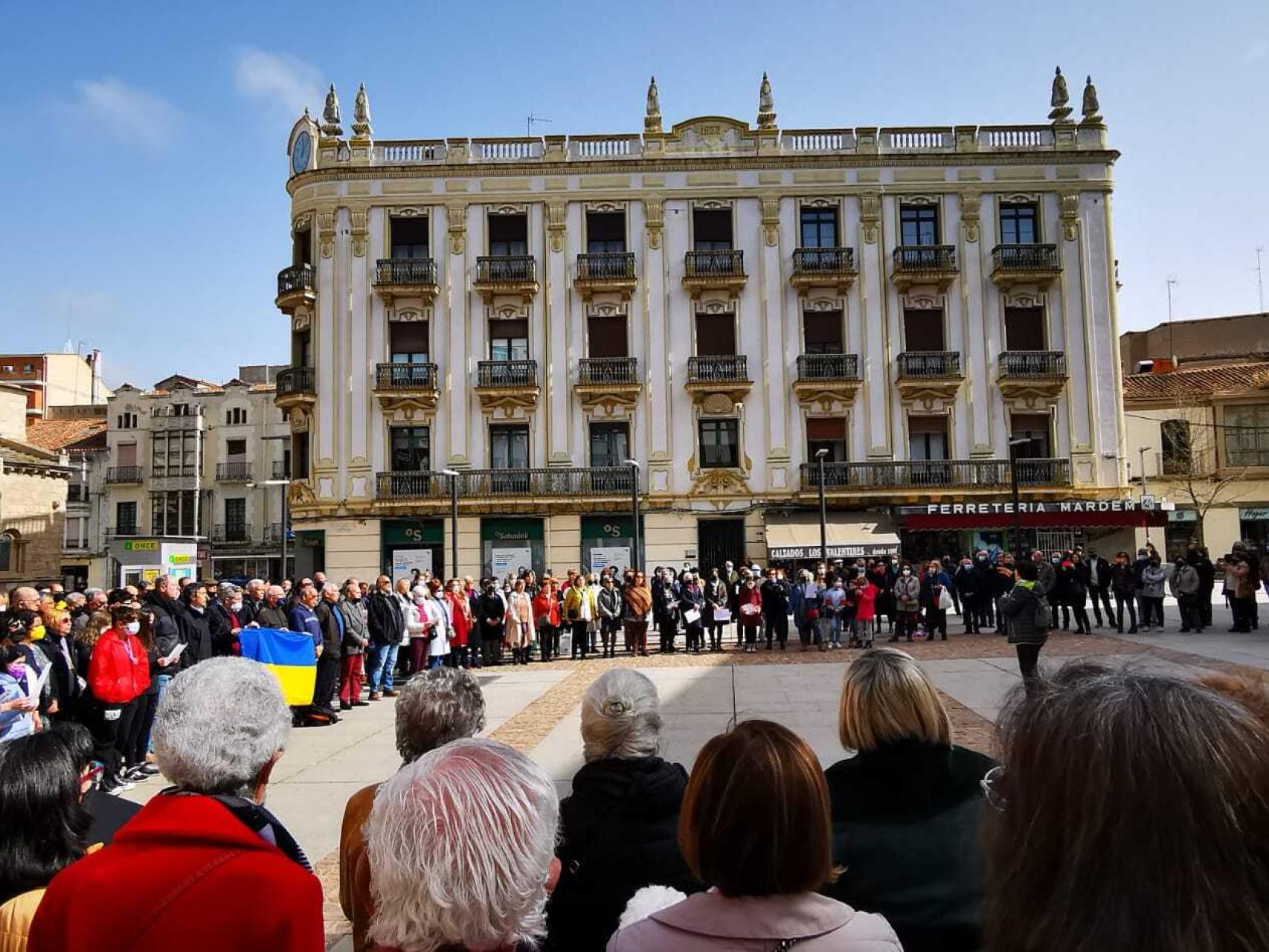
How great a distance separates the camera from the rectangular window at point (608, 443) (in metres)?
31.9

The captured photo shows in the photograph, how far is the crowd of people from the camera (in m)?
1.11

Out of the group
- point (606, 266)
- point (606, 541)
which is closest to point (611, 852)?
point (606, 541)

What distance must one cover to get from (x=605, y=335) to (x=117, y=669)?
24879 mm

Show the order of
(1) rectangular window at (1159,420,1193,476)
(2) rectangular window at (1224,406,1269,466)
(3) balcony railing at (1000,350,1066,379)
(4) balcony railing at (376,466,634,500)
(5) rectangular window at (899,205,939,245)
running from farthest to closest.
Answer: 1. (1) rectangular window at (1159,420,1193,476)
2. (2) rectangular window at (1224,406,1269,466)
3. (5) rectangular window at (899,205,939,245)
4. (3) balcony railing at (1000,350,1066,379)
5. (4) balcony railing at (376,466,634,500)

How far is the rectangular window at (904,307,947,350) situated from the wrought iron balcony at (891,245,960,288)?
1062 millimetres

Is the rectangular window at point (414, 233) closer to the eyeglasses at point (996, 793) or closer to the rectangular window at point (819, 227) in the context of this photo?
the rectangular window at point (819, 227)

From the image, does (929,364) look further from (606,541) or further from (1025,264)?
(606,541)

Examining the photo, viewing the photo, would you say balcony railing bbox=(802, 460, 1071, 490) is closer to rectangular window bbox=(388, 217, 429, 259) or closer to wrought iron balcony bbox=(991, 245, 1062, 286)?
wrought iron balcony bbox=(991, 245, 1062, 286)

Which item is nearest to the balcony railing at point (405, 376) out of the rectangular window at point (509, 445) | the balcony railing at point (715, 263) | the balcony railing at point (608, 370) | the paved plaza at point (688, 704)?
the rectangular window at point (509, 445)

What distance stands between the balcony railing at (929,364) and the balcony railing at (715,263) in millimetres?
6622

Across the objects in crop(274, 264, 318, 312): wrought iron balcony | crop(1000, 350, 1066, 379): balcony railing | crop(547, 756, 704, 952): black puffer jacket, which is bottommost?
crop(547, 756, 704, 952): black puffer jacket

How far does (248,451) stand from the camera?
54.0m

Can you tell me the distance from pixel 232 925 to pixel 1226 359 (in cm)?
5799

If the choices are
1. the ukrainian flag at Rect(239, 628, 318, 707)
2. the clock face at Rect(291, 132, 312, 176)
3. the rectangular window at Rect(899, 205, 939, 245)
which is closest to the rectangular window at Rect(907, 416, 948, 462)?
the rectangular window at Rect(899, 205, 939, 245)
